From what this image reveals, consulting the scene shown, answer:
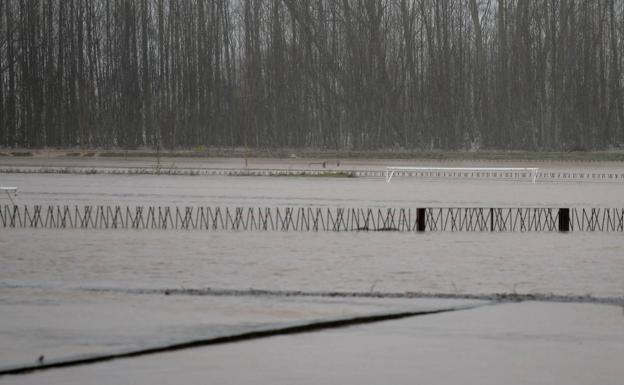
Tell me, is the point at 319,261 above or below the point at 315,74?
below

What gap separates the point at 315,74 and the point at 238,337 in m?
58.3

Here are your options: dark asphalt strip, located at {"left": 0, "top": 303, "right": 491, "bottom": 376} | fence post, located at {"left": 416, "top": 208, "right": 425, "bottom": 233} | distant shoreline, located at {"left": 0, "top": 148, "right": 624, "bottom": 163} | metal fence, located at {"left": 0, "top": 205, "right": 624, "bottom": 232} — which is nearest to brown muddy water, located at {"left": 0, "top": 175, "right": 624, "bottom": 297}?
fence post, located at {"left": 416, "top": 208, "right": 425, "bottom": 233}

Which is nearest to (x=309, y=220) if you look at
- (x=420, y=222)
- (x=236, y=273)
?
(x=420, y=222)

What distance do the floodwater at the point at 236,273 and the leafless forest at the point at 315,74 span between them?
42.8 meters

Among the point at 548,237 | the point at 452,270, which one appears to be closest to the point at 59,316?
the point at 452,270

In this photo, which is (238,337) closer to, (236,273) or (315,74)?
(236,273)

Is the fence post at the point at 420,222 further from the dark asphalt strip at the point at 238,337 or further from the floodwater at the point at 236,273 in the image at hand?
the dark asphalt strip at the point at 238,337

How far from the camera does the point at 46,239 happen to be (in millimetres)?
20672

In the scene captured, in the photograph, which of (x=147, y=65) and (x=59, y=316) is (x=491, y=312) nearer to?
(x=59, y=316)

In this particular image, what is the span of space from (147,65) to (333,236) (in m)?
49.2

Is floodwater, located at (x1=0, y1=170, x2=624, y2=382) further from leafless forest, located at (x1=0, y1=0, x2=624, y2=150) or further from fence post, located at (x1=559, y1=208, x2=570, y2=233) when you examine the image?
leafless forest, located at (x1=0, y1=0, x2=624, y2=150)

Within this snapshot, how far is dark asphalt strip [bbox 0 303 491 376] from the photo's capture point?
9.74 m

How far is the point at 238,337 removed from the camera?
10977mm

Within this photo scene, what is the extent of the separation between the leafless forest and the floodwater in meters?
42.8
